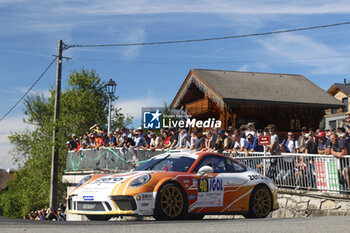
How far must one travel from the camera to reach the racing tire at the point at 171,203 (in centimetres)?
914

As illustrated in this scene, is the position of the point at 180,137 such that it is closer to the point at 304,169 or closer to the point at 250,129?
the point at 250,129

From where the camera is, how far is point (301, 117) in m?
36.7

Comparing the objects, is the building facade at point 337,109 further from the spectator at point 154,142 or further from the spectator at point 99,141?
the spectator at point 154,142

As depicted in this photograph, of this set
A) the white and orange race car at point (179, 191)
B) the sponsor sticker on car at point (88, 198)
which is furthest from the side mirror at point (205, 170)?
the sponsor sticker on car at point (88, 198)

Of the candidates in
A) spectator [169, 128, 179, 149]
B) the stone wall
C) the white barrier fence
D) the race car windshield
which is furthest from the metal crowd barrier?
spectator [169, 128, 179, 149]

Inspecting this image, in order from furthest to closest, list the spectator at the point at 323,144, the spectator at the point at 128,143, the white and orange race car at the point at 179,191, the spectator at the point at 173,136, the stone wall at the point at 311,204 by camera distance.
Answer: the spectator at the point at 128,143 < the spectator at the point at 173,136 < the spectator at the point at 323,144 < the stone wall at the point at 311,204 < the white and orange race car at the point at 179,191

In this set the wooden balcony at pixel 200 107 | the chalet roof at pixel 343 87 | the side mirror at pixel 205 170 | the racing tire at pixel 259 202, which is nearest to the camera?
the side mirror at pixel 205 170

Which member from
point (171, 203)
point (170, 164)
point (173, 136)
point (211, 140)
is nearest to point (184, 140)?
point (173, 136)

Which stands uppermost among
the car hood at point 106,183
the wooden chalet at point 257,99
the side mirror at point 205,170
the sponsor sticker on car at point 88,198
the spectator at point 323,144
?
the wooden chalet at point 257,99

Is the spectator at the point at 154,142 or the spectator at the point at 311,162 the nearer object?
the spectator at the point at 311,162

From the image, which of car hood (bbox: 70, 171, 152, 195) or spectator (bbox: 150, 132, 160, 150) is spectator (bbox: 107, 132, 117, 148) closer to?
spectator (bbox: 150, 132, 160, 150)

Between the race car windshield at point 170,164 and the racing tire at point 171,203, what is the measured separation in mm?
681

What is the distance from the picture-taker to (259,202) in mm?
10789

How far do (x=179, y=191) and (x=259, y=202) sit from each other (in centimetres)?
222
